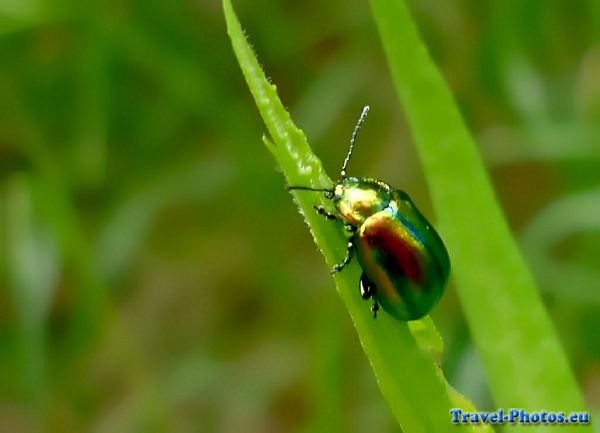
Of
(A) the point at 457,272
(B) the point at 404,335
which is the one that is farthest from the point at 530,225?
(B) the point at 404,335

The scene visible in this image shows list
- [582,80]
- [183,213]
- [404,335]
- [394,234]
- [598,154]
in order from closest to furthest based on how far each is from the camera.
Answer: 1. [404,335]
2. [394,234]
3. [598,154]
4. [582,80]
5. [183,213]

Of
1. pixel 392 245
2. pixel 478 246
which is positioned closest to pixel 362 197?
pixel 392 245

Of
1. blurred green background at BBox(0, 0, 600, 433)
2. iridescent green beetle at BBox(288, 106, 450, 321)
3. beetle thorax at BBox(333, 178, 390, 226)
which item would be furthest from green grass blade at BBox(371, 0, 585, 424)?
blurred green background at BBox(0, 0, 600, 433)

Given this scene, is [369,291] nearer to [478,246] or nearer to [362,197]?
[478,246]

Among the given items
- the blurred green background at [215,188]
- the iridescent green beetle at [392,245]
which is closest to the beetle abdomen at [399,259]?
the iridescent green beetle at [392,245]

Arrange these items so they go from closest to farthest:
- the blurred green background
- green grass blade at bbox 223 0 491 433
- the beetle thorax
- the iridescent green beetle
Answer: green grass blade at bbox 223 0 491 433 < the iridescent green beetle < the beetle thorax < the blurred green background

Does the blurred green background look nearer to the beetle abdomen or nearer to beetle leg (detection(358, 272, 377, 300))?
the beetle abdomen

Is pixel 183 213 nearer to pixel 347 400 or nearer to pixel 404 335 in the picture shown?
pixel 347 400
